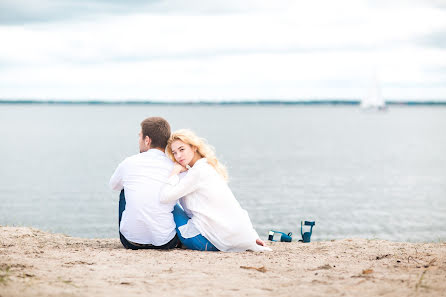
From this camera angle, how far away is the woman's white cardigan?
7.20 metres

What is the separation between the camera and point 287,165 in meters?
37.2

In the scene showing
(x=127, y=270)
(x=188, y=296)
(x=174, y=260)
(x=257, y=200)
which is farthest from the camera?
(x=257, y=200)

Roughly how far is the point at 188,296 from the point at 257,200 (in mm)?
17257

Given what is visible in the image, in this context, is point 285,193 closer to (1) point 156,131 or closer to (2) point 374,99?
(1) point 156,131

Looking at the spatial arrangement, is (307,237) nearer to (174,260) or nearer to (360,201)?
(174,260)

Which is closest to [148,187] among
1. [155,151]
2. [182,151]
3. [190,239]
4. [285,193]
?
[155,151]

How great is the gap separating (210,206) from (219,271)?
1.32 metres

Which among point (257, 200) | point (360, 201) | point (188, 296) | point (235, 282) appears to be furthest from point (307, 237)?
point (360, 201)

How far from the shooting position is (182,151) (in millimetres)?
7281

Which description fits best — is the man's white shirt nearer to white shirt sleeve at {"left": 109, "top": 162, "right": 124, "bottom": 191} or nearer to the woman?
white shirt sleeve at {"left": 109, "top": 162, "right": 124, "bottom": 191}

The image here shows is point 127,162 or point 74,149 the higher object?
point 74,149

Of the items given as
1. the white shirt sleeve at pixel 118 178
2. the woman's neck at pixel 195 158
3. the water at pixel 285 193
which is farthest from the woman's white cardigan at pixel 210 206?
the water at pixel 285 193

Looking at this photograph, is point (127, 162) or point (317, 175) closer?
point (127, 162)

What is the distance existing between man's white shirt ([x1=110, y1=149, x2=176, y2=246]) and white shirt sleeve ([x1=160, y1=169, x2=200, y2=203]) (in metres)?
0.16
